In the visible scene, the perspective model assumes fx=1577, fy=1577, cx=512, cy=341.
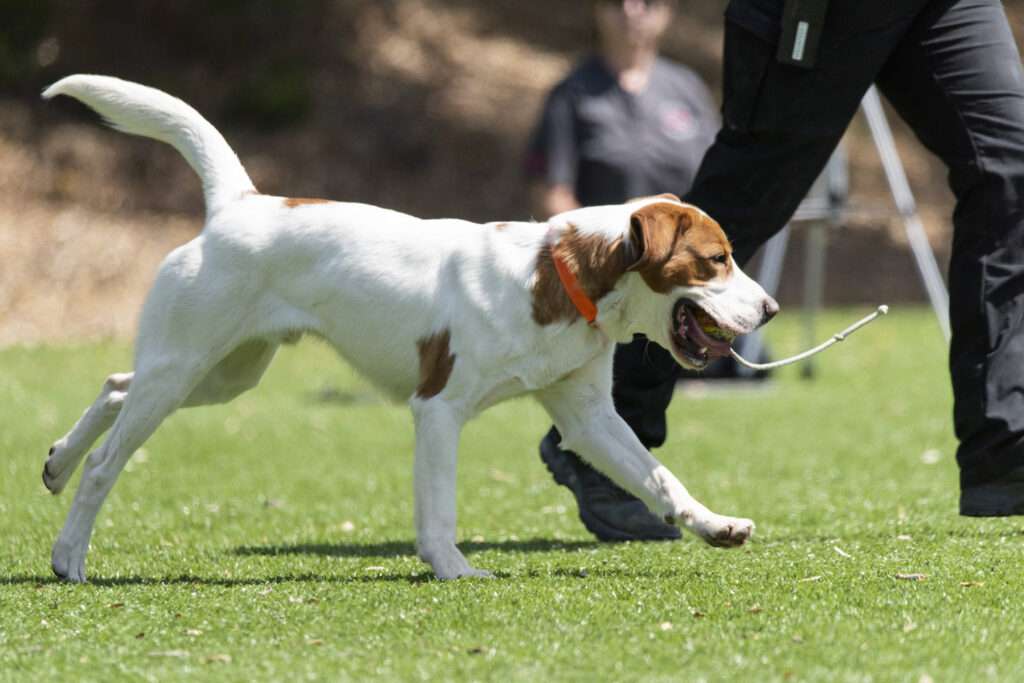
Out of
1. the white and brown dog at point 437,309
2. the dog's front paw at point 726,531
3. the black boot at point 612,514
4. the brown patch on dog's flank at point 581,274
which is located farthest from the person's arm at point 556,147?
the dog's front paw at point 726,531

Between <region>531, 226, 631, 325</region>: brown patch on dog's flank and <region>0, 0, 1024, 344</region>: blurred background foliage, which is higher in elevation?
<region>531, 226, 631, 325</region>: brown patch on dog's flank

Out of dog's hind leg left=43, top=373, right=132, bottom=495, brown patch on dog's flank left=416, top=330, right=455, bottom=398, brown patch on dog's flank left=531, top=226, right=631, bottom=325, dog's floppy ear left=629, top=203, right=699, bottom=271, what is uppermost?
dog's floppy ear left=629, top=203, right=699, bottom=271

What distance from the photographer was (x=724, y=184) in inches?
191

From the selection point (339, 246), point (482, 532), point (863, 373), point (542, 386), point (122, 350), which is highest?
point (339, 246)

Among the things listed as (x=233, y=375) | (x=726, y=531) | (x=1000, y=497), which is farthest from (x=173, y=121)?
(x=1000, y=497)

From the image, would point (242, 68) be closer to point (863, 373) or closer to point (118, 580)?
point (863, 373)

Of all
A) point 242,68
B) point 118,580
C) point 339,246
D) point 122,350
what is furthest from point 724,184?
point 242,68

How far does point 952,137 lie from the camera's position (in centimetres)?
471

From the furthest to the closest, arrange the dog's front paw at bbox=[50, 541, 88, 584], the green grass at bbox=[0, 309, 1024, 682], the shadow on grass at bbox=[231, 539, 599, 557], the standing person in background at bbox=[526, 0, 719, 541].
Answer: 1. the standing person in background at bbox=[526, 0, 719, 541]
2. the shadow on grass at bbox=[231, 539, 599, 557]
3. the dog's front paw at bbox=[50, 541, 88, 584]
4. the green grass at bbox=[0, 309, 1024, 682]

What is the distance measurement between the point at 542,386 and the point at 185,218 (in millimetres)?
13905

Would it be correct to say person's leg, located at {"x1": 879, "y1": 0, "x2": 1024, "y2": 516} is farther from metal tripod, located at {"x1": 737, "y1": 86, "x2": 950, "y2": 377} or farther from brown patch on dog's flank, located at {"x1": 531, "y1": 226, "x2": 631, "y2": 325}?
metal tripod, located at {"x1": 737, "y1": 86, "x2": 950, "y2": 377}

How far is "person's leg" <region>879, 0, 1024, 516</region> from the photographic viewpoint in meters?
4.63

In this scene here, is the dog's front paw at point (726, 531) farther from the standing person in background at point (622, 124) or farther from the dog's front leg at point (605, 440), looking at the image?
the standing person in background at point (622, 124)

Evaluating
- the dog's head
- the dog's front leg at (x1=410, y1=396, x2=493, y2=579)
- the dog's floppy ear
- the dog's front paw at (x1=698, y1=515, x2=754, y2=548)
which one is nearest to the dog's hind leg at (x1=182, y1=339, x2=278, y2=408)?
the dog's front leg at (x1=410, y1=396, x2=493, y2=579)
